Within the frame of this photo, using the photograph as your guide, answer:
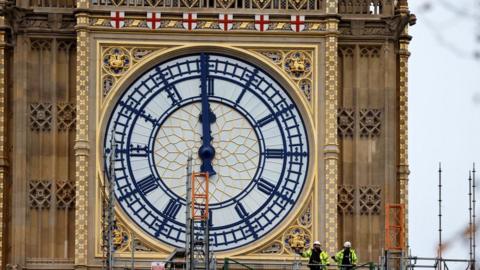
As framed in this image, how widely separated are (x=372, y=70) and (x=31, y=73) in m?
5.01

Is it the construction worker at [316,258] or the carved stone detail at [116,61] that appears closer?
the construction worker at [316,258]

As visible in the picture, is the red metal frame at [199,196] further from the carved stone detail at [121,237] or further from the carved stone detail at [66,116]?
the carved stone detail at [66,116]

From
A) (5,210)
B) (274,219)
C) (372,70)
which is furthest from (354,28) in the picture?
(5,210)

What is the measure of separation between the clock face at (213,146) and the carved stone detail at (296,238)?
0.26 meters

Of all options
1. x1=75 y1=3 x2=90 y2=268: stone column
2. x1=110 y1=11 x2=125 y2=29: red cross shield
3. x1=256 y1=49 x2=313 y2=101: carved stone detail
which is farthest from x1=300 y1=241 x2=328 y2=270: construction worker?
x1=110 y1=11 x2=125 y2=29: red cross shield

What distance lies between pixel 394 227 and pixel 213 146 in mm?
2916

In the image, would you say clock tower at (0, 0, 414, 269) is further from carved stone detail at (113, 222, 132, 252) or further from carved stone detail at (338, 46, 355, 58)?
carved stone detail at (338, 46, 355, 58)

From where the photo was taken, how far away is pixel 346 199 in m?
39.8

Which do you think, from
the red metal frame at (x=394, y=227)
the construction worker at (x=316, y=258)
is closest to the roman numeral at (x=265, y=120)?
the red metal frame at (x=394, y=227)

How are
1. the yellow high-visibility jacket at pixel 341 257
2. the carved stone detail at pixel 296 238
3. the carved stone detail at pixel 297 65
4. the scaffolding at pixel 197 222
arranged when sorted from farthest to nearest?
the carved stone detail at pixel 297 65 < the carved stone detail at pixel 296 238 < the yellow high-visibility jacket at pixel 341 257 < the scaffolding at pixel 197 222

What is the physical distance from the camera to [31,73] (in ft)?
131

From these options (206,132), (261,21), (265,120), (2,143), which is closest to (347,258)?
(265,120)

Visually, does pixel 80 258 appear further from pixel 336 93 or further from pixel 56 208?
pixel 336 93

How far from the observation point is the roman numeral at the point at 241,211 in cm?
3925
